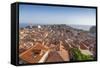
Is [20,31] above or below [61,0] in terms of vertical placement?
below

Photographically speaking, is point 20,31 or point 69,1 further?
point 69,1

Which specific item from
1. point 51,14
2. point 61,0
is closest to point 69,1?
point 61,0

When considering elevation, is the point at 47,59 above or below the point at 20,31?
below

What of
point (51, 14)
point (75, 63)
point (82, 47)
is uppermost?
point (51, 14)

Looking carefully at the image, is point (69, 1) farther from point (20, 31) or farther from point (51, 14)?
point (20, 31)

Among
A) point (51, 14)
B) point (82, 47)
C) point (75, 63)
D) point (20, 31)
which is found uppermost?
point (51, 14)
